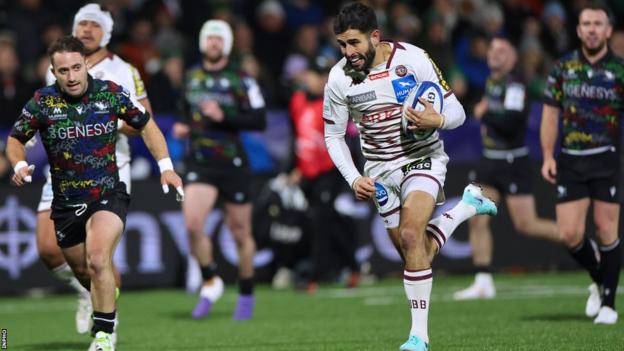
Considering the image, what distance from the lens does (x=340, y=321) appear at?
1244 cm

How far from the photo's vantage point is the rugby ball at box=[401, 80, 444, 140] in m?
9.23

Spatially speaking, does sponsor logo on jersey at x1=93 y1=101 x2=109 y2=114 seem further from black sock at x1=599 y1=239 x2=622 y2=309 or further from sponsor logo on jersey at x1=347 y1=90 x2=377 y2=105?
black sock at x1=599 y1=239 x2=622 y2=309

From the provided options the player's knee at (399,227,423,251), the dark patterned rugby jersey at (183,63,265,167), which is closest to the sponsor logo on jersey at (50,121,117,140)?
the player's knee at (399,227,423,251)

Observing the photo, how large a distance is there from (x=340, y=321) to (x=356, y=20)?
4.24 metres

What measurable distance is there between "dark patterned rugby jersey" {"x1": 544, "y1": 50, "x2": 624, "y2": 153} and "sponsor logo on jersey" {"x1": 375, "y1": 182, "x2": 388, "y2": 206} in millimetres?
2739

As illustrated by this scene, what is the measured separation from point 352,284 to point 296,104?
2.56 meters

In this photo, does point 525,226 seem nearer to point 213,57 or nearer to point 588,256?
point 588,256

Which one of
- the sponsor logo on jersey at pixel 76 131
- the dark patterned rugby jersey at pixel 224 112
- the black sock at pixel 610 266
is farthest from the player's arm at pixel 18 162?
the black sock at pixel 610 266

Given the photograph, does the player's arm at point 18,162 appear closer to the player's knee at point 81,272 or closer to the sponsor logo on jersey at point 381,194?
the player's knee at point 81,272

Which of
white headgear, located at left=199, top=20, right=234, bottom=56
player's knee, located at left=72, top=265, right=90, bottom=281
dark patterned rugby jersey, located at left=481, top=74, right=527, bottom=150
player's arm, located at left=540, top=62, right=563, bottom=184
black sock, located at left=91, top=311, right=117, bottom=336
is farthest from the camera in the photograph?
dark patterned rugby jersey, located at left=481, top=74, right=527, bottom=150

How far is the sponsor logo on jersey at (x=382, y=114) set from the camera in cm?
938

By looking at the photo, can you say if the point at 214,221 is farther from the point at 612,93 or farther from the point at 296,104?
the point at 612,93

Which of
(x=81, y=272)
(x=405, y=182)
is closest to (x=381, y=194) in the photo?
(x=405, y=182)

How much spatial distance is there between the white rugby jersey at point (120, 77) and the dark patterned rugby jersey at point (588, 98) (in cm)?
382
